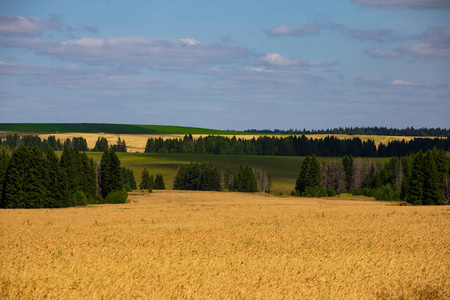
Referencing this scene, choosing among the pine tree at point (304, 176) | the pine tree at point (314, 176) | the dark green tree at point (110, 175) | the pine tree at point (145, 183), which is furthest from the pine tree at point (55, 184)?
the pine tree at point (145, 183)

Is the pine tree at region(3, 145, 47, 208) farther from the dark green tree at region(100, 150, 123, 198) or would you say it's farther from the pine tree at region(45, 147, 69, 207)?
the dark green tree at region(100, 150, 123, 198)

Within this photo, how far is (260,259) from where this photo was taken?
54.0ft

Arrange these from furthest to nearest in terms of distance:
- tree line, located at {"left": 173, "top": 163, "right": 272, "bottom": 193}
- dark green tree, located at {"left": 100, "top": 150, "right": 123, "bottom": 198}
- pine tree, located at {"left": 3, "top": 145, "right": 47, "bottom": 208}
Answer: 1. tree line, located at {"left": 173, "top": 163, "right": 272, "bottom": 193}
2. dark green tree, located at {"left": 100, "top": 150, "right": 123, "bottom": 198}
3. pine tree, located at {"left": 3, "top": 145, "right": 47, "bottom": 208}

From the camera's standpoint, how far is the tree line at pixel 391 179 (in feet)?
231

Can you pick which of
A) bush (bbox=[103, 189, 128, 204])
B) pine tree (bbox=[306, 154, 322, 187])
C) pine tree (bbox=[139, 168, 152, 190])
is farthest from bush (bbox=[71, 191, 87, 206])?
pine tree (bbox=[139, 168, 152, 190])

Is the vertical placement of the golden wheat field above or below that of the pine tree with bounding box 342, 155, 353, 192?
above

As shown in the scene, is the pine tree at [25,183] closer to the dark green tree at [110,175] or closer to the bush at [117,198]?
the bush at [117,198]

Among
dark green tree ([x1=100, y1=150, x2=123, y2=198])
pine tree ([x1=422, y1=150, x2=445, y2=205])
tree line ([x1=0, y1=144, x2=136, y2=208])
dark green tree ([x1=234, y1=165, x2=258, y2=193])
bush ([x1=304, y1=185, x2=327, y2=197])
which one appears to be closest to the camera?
tree line ([x1=0, y1=144, x2=136, y2=208])

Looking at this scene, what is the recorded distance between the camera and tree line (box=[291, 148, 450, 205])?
70.5m

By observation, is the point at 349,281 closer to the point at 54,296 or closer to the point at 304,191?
the point at 54,296

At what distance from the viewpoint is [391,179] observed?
434 ft

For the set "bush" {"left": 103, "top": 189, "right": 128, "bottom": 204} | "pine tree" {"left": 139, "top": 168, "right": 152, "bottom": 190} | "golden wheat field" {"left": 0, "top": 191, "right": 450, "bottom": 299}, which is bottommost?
"pine tree" {"left": 139, "top": 168, "right": 152, "bottom": 190}

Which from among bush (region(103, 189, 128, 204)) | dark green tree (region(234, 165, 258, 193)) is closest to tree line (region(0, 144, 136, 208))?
bush (region(103, 189, 128, 204))

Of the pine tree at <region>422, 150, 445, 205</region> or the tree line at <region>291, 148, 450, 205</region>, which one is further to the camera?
the tree line at <region>291, 148, 450, 205</region>
